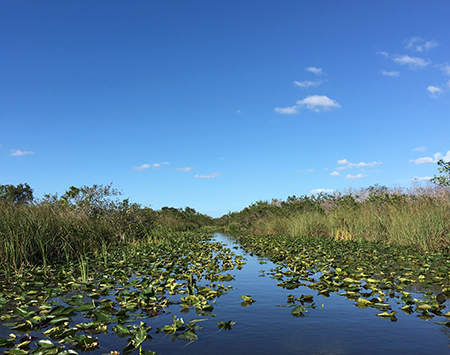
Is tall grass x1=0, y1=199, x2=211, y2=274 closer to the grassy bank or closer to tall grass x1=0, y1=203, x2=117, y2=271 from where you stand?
tall grass x1=0, y1=203, x2=117, y2=271

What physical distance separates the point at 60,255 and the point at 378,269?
9549mm

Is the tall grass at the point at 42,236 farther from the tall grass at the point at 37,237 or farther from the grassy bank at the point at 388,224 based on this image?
the grassy bank at the point at 388,224

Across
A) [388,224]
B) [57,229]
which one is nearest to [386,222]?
[388,224]

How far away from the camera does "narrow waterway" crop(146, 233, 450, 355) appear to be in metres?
3.90

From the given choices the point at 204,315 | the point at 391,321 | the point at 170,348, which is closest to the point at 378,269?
the point at 391,321

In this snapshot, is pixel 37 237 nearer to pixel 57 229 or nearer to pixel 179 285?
pixel 57 229

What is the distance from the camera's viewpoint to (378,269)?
8.28m

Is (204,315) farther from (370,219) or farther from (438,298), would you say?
(370,219)

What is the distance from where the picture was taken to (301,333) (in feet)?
14.3

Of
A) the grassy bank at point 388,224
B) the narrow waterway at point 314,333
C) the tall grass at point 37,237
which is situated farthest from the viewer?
Result: the grassy bank at point 388,224

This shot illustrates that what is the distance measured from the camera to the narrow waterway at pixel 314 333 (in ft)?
12.8

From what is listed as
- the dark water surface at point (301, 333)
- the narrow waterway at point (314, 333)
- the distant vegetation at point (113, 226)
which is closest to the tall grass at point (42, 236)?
the distant vegetation at point (113, 226)

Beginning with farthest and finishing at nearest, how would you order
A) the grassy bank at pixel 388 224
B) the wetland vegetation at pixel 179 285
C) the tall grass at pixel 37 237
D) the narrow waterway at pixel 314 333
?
the grassy bank at pixel 388 224
the tall grass at pixel 37 237
the wetland vegetation at pixel 179 285
the narrow waterway at pixel 314 333

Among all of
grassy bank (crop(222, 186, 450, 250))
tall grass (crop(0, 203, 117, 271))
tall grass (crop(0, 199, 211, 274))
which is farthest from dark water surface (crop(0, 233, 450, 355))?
grassy bank (crop(222, 186, 450, 250))
